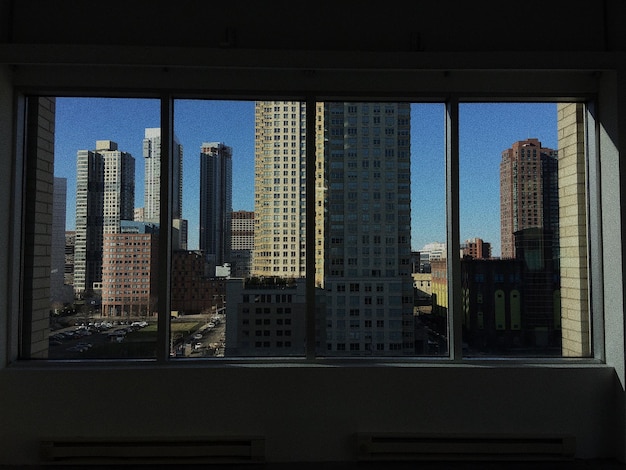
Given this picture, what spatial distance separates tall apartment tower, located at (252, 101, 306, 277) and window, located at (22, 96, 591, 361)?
0.01m

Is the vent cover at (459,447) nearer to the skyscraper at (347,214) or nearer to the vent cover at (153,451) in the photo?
the skyscraper at (347,214)

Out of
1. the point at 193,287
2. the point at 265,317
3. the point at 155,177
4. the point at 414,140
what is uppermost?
the point at 414,140

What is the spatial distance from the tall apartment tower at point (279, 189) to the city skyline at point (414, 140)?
0.32 feet

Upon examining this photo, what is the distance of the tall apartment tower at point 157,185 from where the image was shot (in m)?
3.14

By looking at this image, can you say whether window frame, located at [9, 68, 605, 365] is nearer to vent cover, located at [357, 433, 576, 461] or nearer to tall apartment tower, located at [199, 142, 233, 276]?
tall apartment tower, located at [199, 142, 233, 276]

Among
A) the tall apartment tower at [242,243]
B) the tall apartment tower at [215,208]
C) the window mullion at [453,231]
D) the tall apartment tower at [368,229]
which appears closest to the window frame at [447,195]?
the window mullion at [453,231]

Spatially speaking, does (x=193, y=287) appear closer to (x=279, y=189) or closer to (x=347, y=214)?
(x=279, y=189)

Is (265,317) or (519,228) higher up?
(519,228)

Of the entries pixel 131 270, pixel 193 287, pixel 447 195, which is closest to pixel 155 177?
pixel 131 270

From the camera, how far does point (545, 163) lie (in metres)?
3.26

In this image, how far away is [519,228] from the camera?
10.6 feet

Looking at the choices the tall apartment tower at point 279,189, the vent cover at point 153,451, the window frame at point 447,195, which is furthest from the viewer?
the tall apartment tower at point 279,189

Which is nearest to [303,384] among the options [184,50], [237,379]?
[237,379]

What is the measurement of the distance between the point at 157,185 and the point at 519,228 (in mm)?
2672
